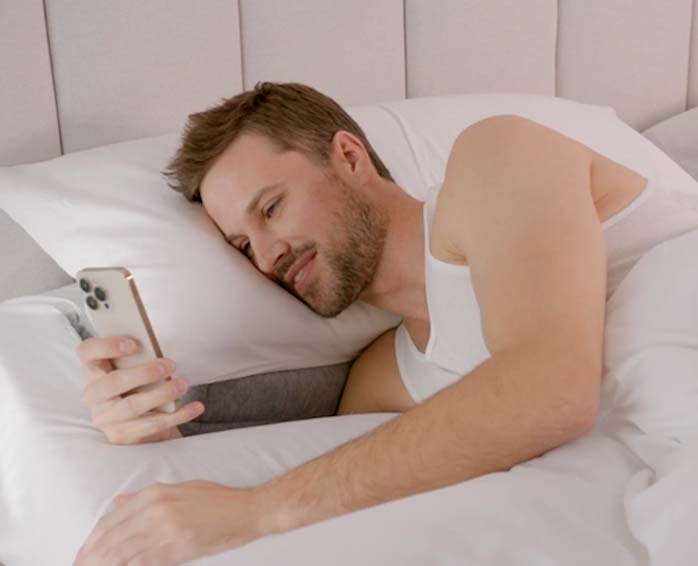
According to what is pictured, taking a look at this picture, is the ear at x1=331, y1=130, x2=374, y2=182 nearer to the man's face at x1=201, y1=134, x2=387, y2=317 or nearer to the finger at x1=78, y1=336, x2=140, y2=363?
the man's face at x1=201, y1=134, x2=387, y2=317

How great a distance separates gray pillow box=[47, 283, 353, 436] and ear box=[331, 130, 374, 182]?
0.89 ft

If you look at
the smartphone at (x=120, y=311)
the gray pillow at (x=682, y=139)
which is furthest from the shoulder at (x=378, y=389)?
the gray pillow at (x=682, y=139)

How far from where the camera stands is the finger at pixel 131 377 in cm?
114

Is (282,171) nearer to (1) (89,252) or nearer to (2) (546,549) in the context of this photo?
(1) (89,252)

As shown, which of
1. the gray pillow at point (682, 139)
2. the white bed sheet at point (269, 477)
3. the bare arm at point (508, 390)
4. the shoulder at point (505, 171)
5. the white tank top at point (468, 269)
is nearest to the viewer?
the white bed sheet at point (269, 477)

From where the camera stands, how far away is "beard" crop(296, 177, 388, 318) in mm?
1338

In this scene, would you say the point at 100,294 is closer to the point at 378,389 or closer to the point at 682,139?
the point at 378,389

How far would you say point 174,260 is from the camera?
1.29 metres

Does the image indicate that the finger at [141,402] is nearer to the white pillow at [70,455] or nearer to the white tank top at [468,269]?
the white pillow at [70,455]

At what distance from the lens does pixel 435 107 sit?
163cm

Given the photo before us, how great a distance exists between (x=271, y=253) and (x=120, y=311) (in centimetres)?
25

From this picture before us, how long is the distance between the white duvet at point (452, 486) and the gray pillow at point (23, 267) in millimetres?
78

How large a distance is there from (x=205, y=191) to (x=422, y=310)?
33 centimetres

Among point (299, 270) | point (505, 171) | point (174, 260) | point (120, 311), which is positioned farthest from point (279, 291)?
point (505, 171)
